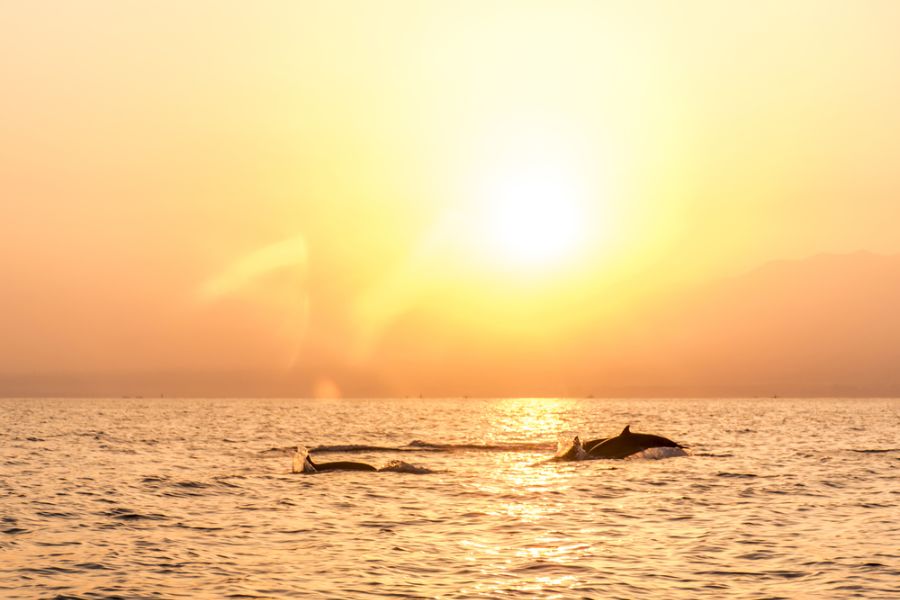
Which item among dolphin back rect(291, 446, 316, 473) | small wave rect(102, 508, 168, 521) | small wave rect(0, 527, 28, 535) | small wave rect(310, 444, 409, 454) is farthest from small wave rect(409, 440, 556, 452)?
small wave rect(0, 527, 28, 535)

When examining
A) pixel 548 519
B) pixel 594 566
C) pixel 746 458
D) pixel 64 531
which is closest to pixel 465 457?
pixel 746 458

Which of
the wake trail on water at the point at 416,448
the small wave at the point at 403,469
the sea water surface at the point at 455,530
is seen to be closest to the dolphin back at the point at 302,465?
the sea water surface at the point at 455,530

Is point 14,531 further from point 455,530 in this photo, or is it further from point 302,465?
point 302,465

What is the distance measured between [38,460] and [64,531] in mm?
26333

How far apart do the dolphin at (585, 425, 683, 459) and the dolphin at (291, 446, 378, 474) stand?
1320cm

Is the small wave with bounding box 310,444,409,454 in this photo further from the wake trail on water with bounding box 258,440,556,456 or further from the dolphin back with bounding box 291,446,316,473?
the dolphin back with bounding box 291,446,316,473

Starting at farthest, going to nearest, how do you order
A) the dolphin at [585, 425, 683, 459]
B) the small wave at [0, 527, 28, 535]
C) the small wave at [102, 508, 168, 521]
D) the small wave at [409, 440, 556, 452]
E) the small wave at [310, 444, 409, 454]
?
the small wave at [409, 440, 556, 452] → the small wave at [310, 444, 409, 454] → the dolphin at [585, 425, 683, 459] → the small wave at [102, 508, 168, 521] → the small wave at [0, 527, 28, 535]

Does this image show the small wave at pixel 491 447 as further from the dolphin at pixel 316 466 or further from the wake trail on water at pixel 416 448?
the dolphin at pixel 316 466

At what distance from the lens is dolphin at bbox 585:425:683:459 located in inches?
1986

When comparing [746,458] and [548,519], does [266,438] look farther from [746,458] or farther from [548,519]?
[548,519]

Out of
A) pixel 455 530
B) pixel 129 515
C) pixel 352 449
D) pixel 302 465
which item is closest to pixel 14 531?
A: pixel 129 515

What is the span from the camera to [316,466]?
141 ft

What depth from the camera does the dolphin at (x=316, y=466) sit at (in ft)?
136

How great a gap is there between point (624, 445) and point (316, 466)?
17786mm
